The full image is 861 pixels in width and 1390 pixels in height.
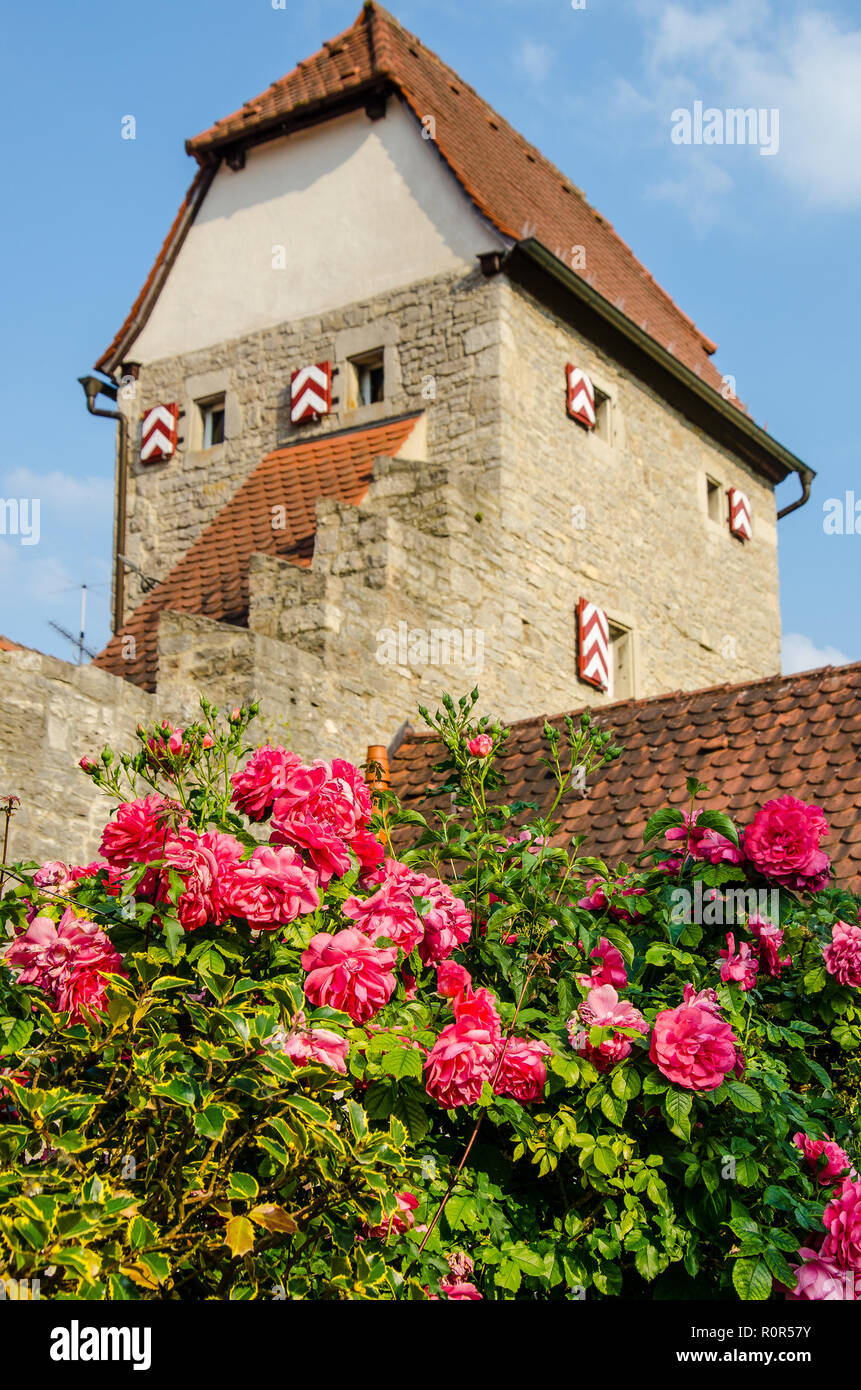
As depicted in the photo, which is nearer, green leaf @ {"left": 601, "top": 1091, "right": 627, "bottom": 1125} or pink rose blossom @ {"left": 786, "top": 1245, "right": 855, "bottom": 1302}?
pink rose blossom @ {"left": 786, "top": 1245, "right": 855, "bottom": 1302}

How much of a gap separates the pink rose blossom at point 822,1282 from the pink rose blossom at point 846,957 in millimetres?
780

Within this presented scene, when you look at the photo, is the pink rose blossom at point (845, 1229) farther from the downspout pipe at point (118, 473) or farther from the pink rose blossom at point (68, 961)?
the downspout pipe at point (118, 473)

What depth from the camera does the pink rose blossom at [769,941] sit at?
3.93 m

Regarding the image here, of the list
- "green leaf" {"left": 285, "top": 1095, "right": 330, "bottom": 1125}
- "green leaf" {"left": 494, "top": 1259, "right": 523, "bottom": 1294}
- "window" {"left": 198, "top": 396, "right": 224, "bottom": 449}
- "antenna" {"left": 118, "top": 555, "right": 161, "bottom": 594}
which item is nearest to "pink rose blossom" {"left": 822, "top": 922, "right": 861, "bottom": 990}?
"green leaf" {"left": 494, "top": 1259, "right": 523, "bottom": 1294}

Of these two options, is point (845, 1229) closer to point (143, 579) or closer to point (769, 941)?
point (769, 941)

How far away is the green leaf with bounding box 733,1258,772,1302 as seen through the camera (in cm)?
320

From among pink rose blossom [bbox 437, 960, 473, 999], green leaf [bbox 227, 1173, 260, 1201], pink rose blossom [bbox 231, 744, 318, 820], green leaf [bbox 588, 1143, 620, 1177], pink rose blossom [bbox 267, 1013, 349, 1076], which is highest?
pink rose blossom [bbox 231, 744, 318, 820]

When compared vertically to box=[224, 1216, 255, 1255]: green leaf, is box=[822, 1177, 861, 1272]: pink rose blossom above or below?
below

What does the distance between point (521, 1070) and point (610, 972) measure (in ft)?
1.51

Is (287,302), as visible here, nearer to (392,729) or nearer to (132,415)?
(132,415)

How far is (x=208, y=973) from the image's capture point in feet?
9.73

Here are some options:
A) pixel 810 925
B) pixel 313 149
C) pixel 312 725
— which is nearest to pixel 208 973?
pixel 810 925

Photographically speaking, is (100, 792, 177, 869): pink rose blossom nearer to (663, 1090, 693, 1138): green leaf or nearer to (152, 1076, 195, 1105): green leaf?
(152, 1076, 195, 1105): green leaf

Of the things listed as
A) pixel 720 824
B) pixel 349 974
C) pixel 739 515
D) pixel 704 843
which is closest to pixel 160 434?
pixel 739 515
